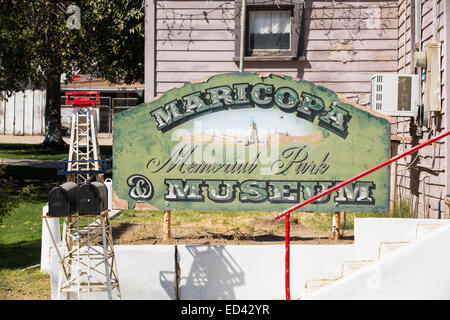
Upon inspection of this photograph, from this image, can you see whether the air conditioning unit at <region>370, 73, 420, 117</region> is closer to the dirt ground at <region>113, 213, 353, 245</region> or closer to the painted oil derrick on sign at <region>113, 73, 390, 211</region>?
the painted oil derrick on sign at <region>113, 73, 390, 211</region>

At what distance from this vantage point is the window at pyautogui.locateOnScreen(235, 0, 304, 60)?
14477 mm

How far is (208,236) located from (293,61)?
5.48 m

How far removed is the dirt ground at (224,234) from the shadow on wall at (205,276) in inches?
31.6

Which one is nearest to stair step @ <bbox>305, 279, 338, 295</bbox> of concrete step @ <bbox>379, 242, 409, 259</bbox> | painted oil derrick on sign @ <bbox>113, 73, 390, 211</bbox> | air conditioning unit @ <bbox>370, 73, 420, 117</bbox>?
concrete step @ <bbox>379, 242, 409, 259</bbox>

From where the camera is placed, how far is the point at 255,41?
1485cm

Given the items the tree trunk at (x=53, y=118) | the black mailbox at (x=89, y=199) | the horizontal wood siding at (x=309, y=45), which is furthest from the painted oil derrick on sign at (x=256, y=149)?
the tree trunk at (x=53, y=118)

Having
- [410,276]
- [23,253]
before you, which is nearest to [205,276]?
[410,276]

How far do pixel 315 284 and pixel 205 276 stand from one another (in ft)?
5.78

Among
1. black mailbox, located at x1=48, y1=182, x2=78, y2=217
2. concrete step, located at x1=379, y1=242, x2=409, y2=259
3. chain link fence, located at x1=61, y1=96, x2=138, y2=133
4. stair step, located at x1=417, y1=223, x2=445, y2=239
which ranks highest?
chain link fence, located at x1=61, y1=96, x2=138, y2=133

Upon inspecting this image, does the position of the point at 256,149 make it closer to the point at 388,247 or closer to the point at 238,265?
the point at 238,265

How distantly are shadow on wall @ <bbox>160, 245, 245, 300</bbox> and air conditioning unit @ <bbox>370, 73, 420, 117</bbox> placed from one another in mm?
4593

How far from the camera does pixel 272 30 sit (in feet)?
48.9

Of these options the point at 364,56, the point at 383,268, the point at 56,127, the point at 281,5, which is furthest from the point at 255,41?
the point at 56,127
